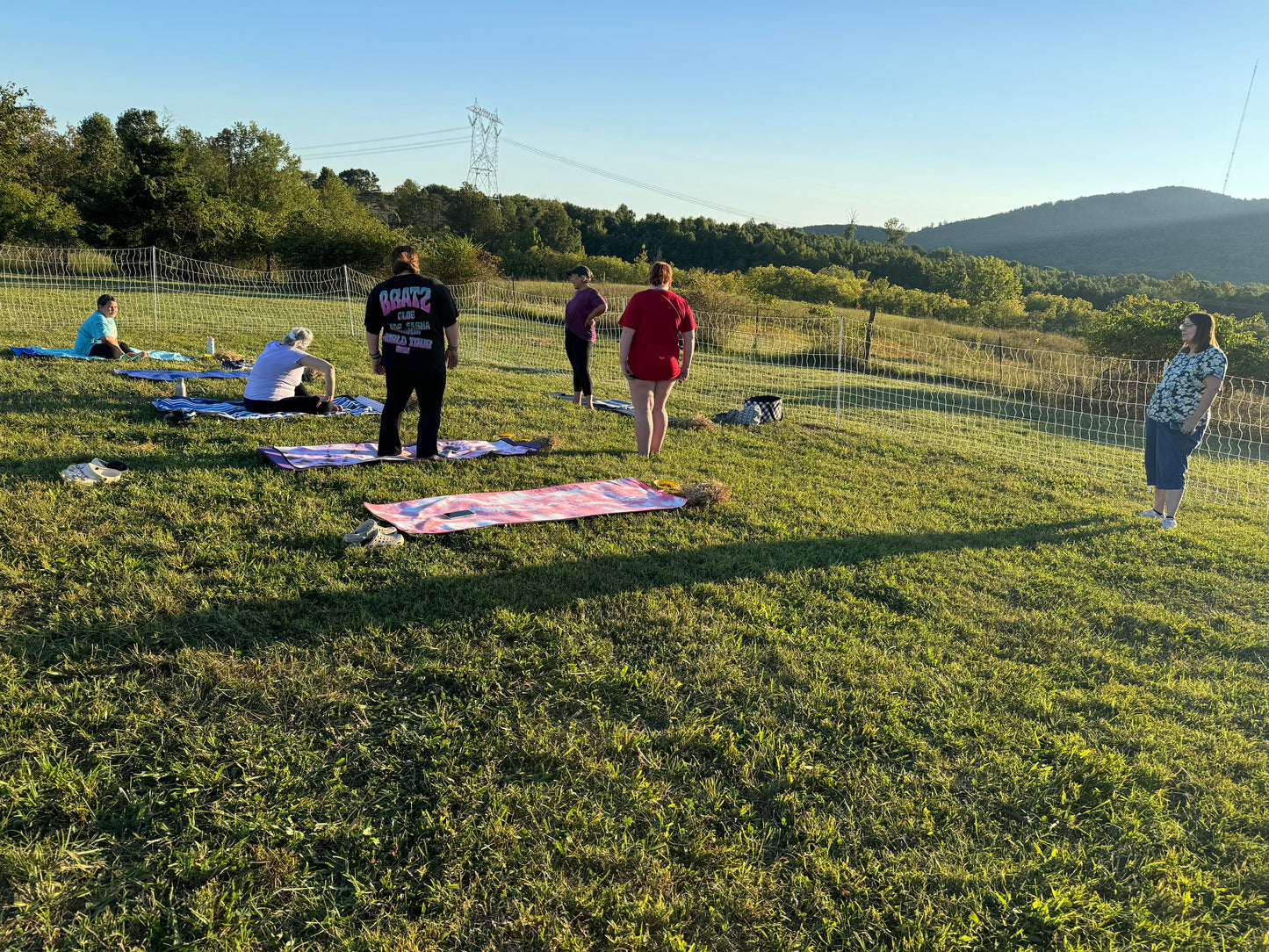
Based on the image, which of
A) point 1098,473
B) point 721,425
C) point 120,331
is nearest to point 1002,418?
point 1098,473

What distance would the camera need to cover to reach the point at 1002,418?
13.7 meters

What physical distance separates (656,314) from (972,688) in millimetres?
4363

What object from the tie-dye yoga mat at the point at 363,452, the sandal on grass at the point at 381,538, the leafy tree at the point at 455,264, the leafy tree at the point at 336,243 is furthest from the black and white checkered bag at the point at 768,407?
the leafy tree at the point at 336,243

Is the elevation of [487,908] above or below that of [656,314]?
below

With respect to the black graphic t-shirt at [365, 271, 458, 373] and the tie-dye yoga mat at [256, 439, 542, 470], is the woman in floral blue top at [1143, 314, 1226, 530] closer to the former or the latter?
the tie-dye yoga mat at [256, 439, 542, 470]

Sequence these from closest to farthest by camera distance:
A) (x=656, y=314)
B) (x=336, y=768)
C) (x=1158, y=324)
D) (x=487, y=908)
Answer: (x=487, y=908) < (x=336, y=768) < (x=656, y=314) < (x=1158, y=324)

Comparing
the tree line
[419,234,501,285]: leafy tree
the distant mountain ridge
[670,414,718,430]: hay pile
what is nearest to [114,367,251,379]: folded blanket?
[670,414,718,430]: hay pile

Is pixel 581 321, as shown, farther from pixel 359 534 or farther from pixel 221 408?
pixel 359 534

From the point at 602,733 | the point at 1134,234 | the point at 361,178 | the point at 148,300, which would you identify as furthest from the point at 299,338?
the point at 1134,234

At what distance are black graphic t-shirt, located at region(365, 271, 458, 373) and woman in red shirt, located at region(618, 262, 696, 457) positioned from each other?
5.51ft

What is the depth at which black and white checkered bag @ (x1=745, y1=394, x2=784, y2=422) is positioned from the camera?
943 centimetres

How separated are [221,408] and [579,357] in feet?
13.5

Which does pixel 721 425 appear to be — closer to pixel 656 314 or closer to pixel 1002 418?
pixel 656 314

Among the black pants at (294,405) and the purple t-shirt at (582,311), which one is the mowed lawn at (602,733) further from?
the purple t-shirt at (582,311)
